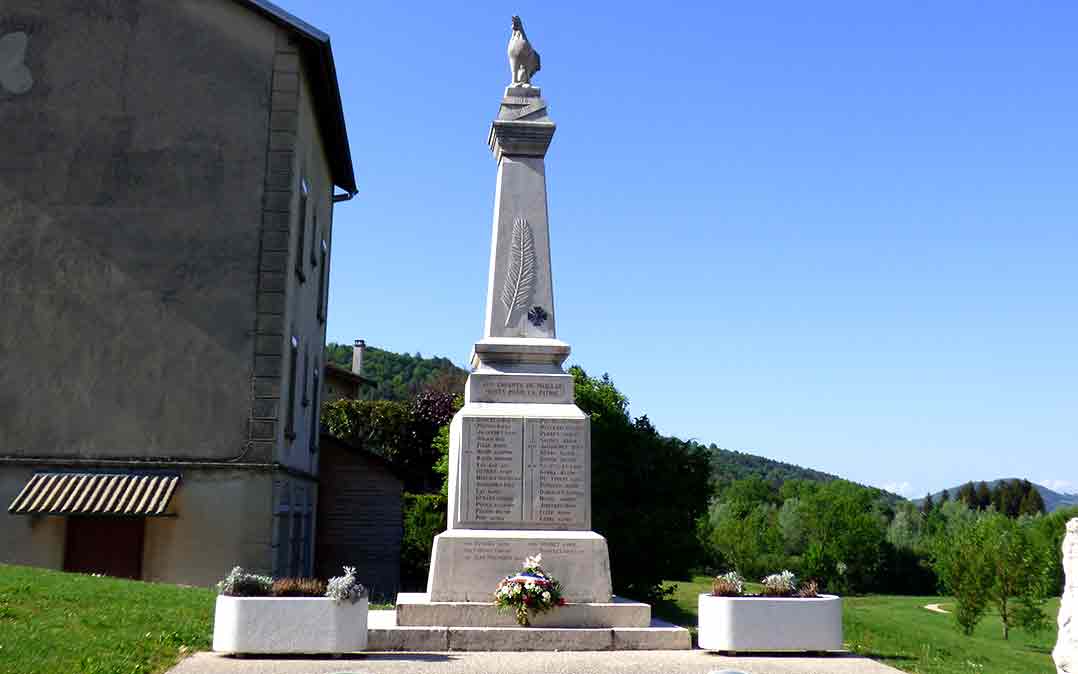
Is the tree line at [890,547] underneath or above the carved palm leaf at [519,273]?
underneath

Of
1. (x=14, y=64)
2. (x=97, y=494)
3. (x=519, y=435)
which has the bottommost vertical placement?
(x=97, y=494)

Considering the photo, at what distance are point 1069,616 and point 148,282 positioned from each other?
53.5 ft

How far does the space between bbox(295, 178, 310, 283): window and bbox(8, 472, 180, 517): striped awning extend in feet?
17.0

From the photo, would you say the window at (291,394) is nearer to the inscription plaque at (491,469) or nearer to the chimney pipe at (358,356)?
the inscription plaque at (491,469)

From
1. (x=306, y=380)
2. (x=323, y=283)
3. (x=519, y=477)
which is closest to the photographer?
(x=519, y=477)

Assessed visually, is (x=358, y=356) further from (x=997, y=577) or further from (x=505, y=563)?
(x=505, y=563)

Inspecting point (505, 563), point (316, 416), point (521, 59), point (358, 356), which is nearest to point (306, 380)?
point (316, 416)

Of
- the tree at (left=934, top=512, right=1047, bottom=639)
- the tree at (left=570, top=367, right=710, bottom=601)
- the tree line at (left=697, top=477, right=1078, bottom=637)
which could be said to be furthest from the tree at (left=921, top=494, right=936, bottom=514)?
the tree at (left=570, top=367, right=710, bottom=601)

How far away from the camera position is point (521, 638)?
443 inches

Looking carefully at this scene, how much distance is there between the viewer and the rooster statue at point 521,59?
14.8 metres

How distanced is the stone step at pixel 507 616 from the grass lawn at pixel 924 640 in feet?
9.34

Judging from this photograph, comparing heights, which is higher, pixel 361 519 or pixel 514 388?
pixel 514 388

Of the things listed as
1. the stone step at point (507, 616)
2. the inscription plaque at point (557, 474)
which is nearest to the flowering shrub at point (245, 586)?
the stone step at point (507, 616)

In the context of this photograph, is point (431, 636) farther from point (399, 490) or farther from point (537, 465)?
point (399, 490)
